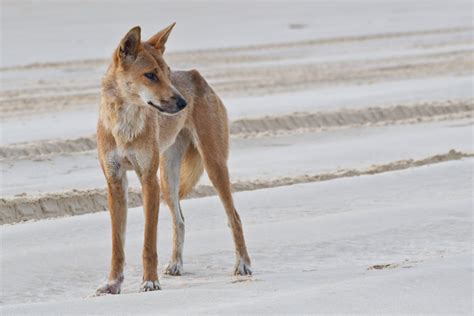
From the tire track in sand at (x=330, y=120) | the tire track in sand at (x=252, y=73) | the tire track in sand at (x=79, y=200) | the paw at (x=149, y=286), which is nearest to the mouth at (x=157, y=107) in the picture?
the paw at (x=149, y=286)

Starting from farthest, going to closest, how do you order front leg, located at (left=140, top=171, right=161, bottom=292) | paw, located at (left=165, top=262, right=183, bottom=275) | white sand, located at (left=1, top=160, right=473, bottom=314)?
paw, located at (left=165, top=262, right=183, bottom=275) → front leg, located at (left=140, top=171, right=161, bottom=292) → white sand, located at (left=1, top=160, right=473, bottom=314)

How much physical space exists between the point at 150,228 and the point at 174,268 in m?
0.77

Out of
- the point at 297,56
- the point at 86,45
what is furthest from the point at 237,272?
the point at 86,45

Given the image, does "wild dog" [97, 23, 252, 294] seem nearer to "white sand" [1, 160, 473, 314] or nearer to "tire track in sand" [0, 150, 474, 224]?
"white sand" [1, 160, 473, 314]

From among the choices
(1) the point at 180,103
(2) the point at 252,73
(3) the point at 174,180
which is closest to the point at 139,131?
(1) the point at 180,103

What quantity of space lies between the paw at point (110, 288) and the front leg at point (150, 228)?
160 mm

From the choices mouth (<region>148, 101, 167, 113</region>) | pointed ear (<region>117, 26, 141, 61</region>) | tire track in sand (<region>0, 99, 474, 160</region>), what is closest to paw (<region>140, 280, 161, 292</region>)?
mouth (<region>148, 101, 167, 113</region>)

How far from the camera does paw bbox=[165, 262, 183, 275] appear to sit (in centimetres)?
793

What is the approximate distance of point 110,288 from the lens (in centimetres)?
712

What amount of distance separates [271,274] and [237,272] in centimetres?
32

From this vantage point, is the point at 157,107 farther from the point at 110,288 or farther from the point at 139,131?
the point at 110,288

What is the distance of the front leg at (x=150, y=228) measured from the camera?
721cm

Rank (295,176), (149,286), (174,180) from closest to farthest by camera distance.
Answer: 1. (149,286)
2. (174,180)
3. (295,176)

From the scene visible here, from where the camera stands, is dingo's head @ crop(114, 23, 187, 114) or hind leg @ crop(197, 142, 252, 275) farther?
hind leg @ crop(197, 142, 252, 275)
